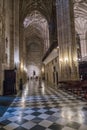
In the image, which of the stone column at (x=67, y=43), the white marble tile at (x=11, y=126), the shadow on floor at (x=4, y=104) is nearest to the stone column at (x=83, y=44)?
the stone column at (x=67, y=43)

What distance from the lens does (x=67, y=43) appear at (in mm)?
14977

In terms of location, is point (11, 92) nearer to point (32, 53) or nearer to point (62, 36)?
point (62, 36)

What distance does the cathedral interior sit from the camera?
4371mm

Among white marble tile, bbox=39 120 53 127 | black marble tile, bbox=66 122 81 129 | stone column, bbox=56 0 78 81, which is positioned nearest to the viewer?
black marble tile, bbox=66 122 81 129

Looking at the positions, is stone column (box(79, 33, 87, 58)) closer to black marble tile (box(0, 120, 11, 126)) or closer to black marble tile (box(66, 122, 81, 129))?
black marble tile (box(66, 122, 81, 129))

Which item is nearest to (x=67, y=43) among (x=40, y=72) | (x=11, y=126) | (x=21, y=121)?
(x=21, y=121)

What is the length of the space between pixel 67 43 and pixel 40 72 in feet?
96.9

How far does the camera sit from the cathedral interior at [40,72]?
14.3ft

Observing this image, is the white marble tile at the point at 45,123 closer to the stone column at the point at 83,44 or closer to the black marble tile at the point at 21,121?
the black marble tile at the point at 21,121

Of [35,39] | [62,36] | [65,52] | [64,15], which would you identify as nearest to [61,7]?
[64,15]

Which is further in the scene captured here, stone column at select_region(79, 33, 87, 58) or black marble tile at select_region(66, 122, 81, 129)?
stone column at select_region(79, 33, 87, 58)

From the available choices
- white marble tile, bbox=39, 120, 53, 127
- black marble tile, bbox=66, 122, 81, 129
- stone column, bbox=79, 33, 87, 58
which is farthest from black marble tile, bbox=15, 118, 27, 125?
stone column, bbox=79, 33, 87, 58

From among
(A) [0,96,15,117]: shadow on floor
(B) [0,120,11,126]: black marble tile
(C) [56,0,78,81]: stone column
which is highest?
(C) [56,0,78,81]: stone column

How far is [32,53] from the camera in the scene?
148 ft
